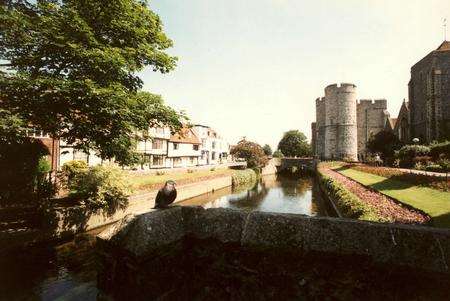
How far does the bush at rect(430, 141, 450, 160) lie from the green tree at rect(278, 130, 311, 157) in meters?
67.1

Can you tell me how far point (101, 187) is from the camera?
18969 millimetres

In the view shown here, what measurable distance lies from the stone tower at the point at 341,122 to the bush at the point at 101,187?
59.7 metres

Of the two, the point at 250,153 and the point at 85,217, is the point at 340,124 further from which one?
the point at 85,217

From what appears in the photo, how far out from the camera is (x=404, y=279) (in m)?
4.42

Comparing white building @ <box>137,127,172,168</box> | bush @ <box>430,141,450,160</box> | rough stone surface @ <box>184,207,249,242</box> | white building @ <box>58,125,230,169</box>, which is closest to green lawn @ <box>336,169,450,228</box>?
rough stone surface @ <box>184,207,249,242</box>

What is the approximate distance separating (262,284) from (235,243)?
2.94 ft

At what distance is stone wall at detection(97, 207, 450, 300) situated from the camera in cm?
443

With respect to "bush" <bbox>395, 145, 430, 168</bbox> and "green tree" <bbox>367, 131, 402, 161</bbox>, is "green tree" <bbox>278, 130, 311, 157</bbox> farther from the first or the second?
"bush" <bbox>395, 145, 430, 168</bbox>

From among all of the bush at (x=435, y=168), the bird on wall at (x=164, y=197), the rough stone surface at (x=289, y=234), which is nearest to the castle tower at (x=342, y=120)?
the bush at (x=435, y=168)

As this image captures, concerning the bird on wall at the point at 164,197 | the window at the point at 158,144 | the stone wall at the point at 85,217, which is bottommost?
the stone wall at the point at 85,217

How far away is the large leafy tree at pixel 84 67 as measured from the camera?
1089 centimetres

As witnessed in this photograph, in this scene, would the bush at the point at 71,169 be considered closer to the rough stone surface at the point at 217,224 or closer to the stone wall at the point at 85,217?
the stone wall at the point at 85,217

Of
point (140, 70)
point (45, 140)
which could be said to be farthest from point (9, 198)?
point (45, 140)

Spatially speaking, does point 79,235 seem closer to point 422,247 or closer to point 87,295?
point 87,295
